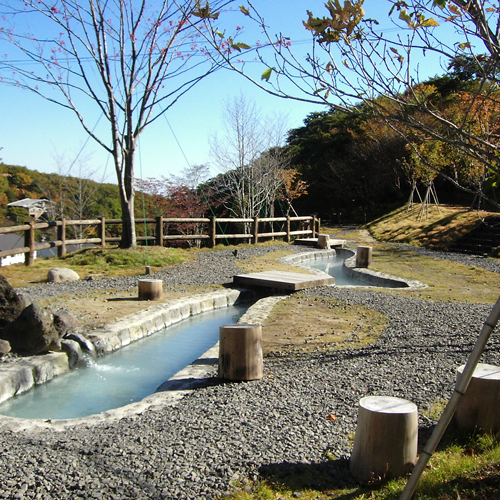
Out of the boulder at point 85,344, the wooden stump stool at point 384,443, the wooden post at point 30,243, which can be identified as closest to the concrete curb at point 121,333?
the boulder at point 85,344

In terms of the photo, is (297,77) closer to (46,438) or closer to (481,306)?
(46,438)

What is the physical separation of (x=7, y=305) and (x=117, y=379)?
1.44 meters

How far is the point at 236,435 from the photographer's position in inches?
127

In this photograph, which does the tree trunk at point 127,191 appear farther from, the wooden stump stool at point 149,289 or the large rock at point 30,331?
the large rock at point 30,331

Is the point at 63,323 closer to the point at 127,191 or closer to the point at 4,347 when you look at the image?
the point at 4,347

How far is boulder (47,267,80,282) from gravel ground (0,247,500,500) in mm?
6166

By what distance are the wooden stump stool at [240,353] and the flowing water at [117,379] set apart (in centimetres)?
107

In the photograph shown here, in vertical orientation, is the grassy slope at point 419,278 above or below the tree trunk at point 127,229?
below

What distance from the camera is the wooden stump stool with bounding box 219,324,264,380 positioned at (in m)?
4.41

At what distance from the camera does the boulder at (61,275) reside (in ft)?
31.8

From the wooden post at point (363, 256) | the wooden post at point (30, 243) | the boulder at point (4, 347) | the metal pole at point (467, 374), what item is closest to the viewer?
the metal pole at point (467, 374)

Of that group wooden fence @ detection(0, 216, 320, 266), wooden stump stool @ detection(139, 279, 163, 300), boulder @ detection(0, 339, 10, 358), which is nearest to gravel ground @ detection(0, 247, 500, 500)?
boulder @ detection(0, 339, 10, 358)

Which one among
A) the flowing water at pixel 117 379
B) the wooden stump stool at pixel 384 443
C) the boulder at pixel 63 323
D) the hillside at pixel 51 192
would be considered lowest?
the flowing water at pixel 117 379

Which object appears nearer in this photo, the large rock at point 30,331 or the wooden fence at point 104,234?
the large rock at point 30,331
